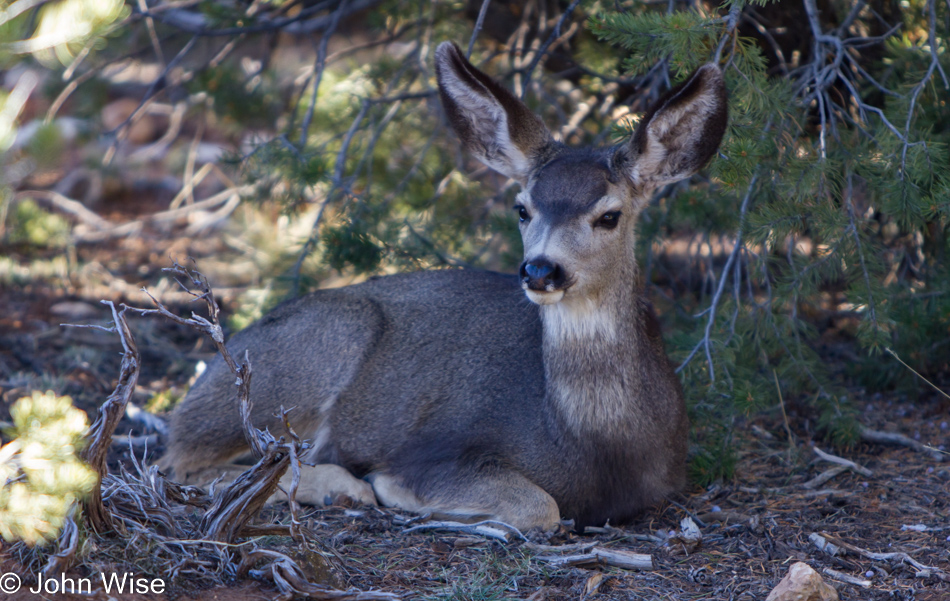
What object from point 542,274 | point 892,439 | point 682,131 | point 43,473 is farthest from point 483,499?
point 892,439

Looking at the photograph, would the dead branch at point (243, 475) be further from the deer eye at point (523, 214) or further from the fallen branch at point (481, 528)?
the deer eye at point (523, 214)

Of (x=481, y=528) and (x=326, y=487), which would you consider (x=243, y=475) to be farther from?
(x=326, y=487)

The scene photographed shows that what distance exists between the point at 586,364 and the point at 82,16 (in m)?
2.66

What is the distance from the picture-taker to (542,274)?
3891mm

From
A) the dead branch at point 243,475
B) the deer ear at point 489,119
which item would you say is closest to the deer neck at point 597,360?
the deer ear at point 489,119

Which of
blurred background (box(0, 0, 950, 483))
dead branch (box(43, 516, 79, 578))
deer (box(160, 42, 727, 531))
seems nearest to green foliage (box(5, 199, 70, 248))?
blurred background (box(0, 0, 950, 483))

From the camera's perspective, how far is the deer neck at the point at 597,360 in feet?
14.4

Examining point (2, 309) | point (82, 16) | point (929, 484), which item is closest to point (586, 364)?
point (929, 484)

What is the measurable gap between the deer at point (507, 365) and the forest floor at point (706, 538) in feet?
0.85

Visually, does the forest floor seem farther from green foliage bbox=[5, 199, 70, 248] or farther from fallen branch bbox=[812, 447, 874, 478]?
green foliage bbox=[5, 199, 70, 248]

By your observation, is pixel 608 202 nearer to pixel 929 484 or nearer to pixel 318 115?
pixel 929 484

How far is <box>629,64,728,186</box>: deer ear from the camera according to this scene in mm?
4102

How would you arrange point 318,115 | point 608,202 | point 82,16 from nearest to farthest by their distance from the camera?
point 82,16 → point 608,202 → point 318,115

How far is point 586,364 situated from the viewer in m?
4.43
